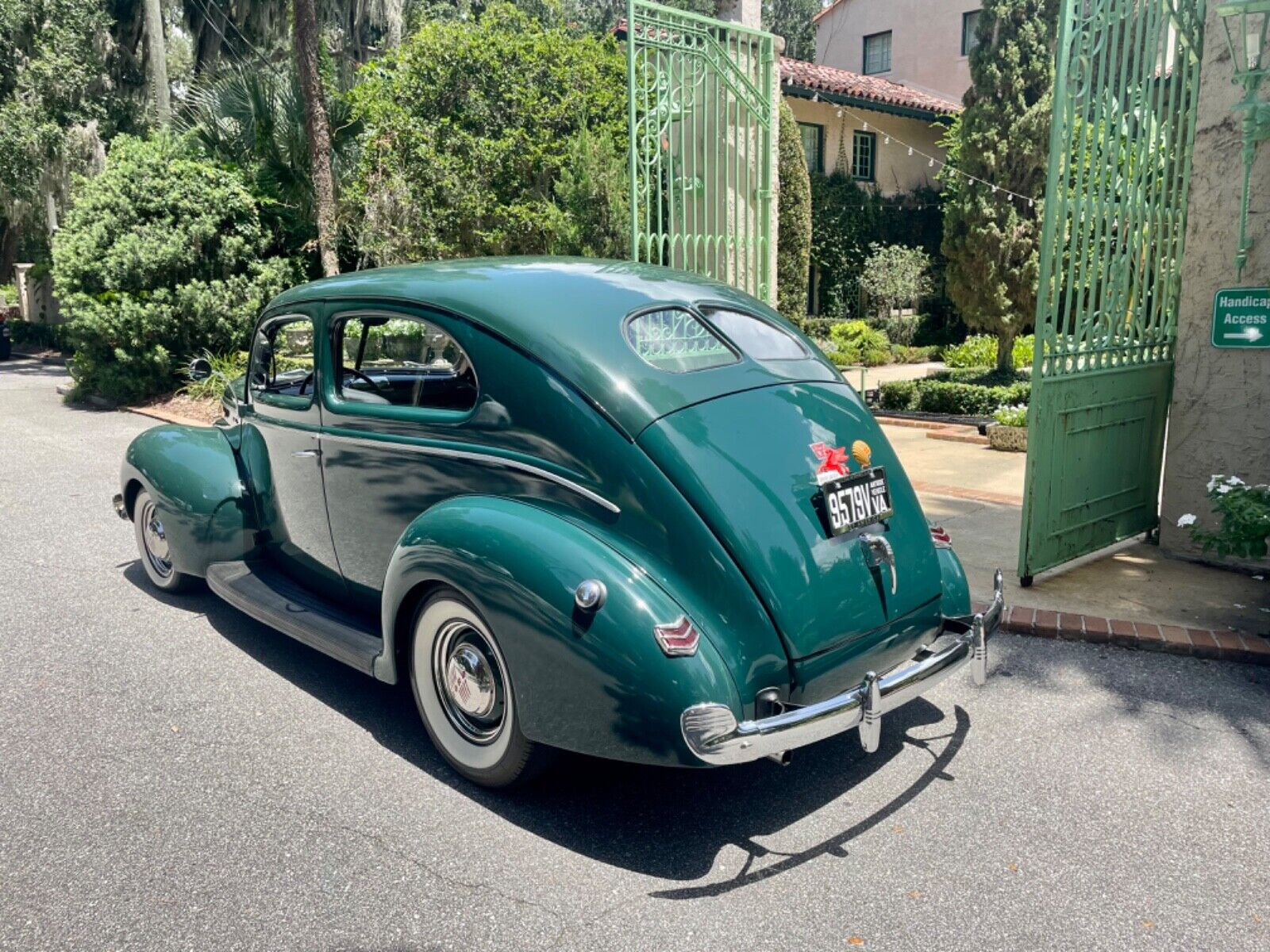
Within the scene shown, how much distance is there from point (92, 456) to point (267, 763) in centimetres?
755

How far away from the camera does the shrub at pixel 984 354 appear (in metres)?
16.1

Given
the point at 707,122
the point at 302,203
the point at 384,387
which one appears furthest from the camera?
the point at 302,203

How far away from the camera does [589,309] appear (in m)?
3.64

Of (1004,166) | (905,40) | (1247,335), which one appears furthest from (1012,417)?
(905,40)

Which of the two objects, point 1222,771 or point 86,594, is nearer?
point 1222,771

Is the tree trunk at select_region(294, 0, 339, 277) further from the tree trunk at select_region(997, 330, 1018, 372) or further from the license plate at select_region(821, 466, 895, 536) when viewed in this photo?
the license plate at select_region(821, 466, 895, 536)

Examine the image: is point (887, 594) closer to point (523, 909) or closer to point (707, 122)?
point (523, 909)

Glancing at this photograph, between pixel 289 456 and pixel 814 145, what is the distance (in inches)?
846

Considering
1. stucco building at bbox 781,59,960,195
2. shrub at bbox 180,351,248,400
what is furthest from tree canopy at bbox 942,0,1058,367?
shrub at bbox 180,351,248,400

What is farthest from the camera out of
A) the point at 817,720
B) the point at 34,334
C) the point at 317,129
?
the point at 34,334

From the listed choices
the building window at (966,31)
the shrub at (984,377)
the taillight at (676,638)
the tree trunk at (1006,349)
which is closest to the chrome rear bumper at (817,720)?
the taillight at (676,638)

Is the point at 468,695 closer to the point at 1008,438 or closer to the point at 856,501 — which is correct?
the point at 856,501

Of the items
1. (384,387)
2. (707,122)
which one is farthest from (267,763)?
(707,122)

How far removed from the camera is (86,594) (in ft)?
18.9
